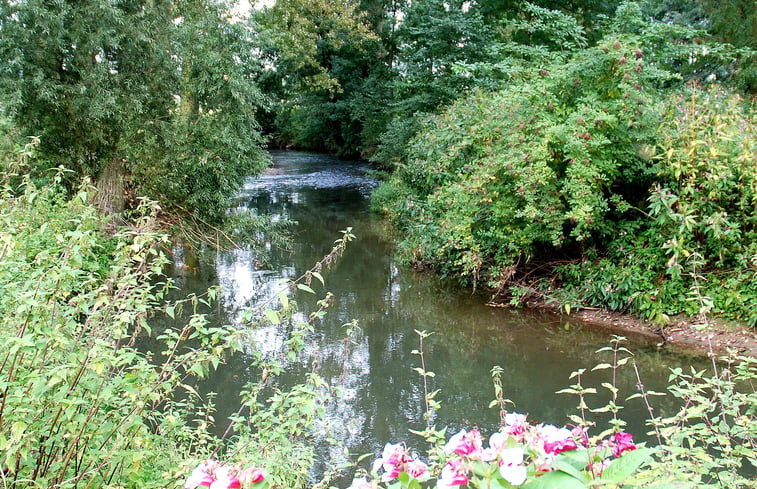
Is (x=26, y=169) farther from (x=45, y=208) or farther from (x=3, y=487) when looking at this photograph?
(x=3, y=487)

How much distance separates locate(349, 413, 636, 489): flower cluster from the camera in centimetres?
151

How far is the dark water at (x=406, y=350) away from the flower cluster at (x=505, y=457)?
5.45 feet

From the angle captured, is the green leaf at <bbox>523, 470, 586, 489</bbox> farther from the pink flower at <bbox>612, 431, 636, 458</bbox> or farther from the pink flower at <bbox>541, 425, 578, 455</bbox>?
the pink flower at <bbox>612, 431, 636, 458</bbox>

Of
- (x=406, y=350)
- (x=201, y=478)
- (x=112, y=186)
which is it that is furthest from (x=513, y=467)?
(x=112, y=186)

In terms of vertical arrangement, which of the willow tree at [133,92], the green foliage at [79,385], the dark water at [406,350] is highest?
the willow tree at [133,92]

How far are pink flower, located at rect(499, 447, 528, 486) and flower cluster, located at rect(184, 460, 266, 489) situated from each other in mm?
720

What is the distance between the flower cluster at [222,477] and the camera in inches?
63.7

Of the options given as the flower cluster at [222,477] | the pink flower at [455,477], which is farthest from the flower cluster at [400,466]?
the flower cluster at [222,477]

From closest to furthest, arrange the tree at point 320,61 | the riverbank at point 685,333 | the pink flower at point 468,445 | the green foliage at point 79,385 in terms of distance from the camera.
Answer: the pink flower at point 468,445
the green foliage at point 79,385
the riverbank at point 685,333
the tree at point 320,61

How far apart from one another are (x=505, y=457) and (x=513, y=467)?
0.03m

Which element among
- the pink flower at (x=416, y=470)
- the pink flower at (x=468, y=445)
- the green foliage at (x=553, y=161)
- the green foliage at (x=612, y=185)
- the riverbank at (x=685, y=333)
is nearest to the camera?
the pink flower at (x=468, y=445)

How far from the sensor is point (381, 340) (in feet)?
24.6

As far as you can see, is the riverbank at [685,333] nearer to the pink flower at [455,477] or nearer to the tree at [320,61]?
the pink flower at [455,477]

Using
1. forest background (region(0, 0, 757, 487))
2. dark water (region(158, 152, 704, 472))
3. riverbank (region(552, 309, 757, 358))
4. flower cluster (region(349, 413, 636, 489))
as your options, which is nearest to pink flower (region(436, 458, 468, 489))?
flower cluster (region(349, 413, 636, 489))
